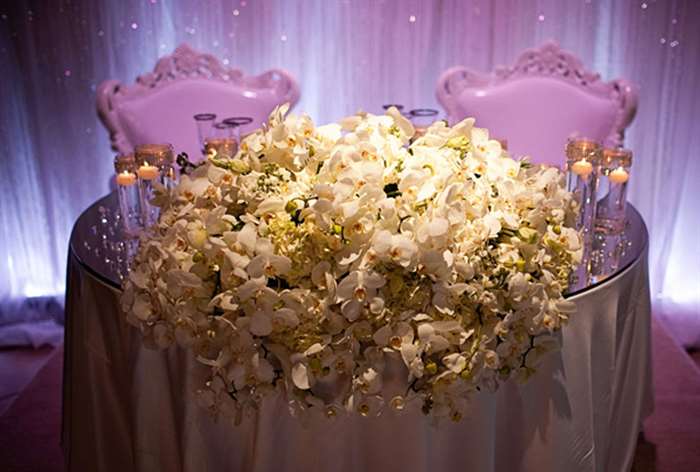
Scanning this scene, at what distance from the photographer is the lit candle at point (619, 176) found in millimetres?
2066


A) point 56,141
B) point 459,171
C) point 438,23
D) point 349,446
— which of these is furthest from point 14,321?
point 459,171

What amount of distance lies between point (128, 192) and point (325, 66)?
148 cm

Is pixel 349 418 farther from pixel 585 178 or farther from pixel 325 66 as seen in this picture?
pixel 325 66

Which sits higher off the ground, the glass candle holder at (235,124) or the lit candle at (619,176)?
the glass candle holder at (235,124)

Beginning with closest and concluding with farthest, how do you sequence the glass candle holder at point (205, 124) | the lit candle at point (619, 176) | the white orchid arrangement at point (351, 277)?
the white orchid arrangement at point (351, 277) → the lit candle at point (619, 176) → the glass candle holder at point (205, 124)

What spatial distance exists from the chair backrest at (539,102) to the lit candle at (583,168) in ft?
3.10

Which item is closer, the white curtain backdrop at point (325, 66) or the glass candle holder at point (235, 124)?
the glass candle holder at point (235, 124)

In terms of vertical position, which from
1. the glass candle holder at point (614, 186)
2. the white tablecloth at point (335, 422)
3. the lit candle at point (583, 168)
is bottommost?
the white tablecloth at point (335, 422)

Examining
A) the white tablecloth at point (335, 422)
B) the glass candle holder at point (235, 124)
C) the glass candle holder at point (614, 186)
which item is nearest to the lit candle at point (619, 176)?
the glass candle holder at point (614, 186)

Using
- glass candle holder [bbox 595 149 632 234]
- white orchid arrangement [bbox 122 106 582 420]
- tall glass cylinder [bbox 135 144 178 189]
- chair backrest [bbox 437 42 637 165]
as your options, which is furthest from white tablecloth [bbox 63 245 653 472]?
chair backrest [bbox 437 42 637 165]

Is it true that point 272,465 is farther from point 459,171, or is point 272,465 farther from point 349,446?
point 459,171

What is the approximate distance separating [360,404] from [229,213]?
370 mm

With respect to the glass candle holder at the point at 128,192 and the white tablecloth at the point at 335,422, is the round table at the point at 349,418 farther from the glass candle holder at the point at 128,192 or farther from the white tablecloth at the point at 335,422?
the glass candle holder at the point at 128,192

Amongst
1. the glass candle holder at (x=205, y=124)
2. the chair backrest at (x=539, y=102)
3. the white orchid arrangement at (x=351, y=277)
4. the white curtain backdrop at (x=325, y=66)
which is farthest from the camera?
the white curtain backdrop at (x=325, y=66)
